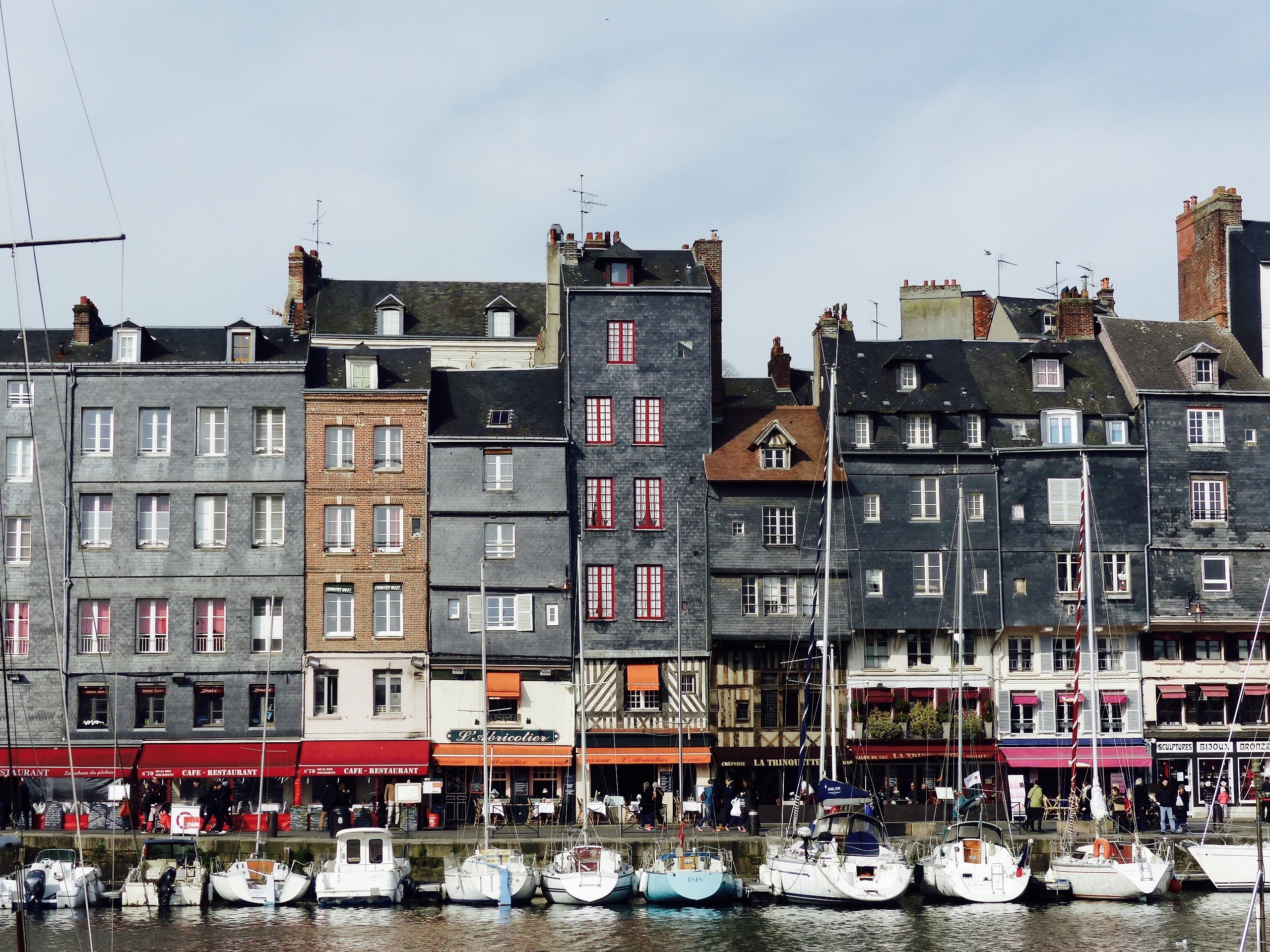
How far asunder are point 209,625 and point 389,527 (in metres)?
6.44

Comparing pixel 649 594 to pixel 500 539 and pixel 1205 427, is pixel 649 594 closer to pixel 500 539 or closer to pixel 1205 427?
pixel 500 539

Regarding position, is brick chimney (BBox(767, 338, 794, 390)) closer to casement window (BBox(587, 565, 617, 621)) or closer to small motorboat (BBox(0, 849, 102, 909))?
casement window (BBox(587, 565, 617, 621))

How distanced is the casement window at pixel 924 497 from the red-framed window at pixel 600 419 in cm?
1003

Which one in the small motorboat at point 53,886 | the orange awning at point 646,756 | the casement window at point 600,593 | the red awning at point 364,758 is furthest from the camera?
the casement window at point 600,593

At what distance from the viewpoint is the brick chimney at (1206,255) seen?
5984 cm

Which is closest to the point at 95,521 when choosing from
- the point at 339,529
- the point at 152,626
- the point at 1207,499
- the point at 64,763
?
the point at 152,626

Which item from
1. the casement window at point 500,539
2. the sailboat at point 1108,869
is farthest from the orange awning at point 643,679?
the sailboat at point 1108,869

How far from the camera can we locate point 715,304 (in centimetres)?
5906

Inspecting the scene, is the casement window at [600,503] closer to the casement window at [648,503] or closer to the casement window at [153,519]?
the casement window at [648,503]

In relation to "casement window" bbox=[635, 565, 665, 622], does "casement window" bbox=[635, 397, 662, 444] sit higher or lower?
higher

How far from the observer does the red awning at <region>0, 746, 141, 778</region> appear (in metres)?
50.9

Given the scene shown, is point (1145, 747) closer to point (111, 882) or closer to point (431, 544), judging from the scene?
point (431, 544)

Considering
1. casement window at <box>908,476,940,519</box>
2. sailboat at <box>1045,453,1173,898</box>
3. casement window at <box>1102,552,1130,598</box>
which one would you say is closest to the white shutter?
casement window at <box>908,476,940,519</box>

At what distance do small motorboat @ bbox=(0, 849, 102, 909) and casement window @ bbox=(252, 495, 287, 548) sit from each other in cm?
1350
